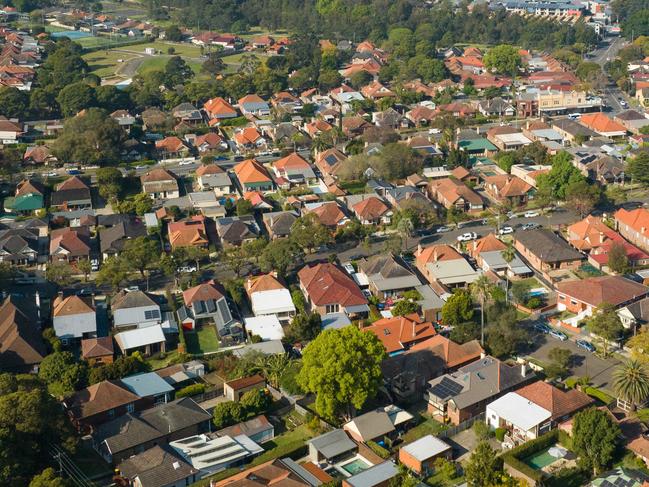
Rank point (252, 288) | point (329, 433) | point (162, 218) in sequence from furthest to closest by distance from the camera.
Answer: point (162, 218) → point (252, 288) → point (329, 433)

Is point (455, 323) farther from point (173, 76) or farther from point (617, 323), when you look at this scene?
point (173, 76)

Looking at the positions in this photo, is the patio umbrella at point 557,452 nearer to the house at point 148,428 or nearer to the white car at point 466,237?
the house at point 148,428

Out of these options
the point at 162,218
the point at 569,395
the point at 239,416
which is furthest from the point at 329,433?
the point at 162,218

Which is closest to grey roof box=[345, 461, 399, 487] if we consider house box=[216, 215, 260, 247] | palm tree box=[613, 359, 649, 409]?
palm tree box=[613, 359, 649, 409]

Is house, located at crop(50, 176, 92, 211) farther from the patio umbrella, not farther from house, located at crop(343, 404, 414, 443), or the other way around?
the patio umbrella

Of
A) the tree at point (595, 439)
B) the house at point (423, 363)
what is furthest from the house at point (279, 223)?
the tree at point (595, 439)

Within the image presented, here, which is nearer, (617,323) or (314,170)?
(617,323)
